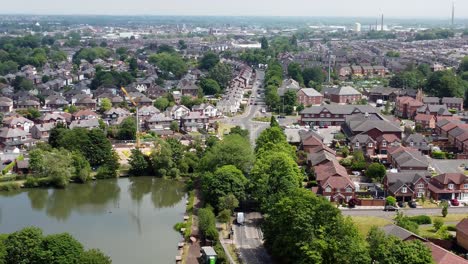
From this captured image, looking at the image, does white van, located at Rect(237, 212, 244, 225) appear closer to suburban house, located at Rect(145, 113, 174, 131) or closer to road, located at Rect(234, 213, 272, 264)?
road, located at Rect(234, 213, 272, 264)

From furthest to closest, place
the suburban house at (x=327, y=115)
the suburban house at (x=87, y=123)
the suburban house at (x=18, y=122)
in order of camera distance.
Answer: the suburban house at (x=327, y=115) < the suburban house at (x=18, y=122) < the suburban house at (x=87, y=123)

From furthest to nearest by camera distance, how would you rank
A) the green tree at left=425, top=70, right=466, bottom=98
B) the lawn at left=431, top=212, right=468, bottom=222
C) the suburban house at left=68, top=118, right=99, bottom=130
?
the green tree at left=425, top=70, right=466, bottom=98
the suburban house at left=68, top=118, right=99, bottom=130
the lawn at left=431, top=212, right=468, bottom=222

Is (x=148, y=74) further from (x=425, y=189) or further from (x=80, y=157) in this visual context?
(x=425, y=189)

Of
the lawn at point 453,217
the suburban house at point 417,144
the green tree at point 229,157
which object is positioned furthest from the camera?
the suburban house at point 417,144

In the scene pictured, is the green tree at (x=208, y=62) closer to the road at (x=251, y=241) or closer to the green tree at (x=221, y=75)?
the green tree at (x=221, y=75)

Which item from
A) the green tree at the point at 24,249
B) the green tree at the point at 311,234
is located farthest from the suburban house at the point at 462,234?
the green tree at the point at 24,249

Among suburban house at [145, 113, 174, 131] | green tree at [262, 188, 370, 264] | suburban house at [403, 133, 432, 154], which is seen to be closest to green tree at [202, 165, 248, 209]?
green tree at [262, 188, 370, 264]

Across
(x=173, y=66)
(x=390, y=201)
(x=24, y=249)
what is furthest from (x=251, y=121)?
(x=24, y=249)

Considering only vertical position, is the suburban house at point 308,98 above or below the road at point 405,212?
above
